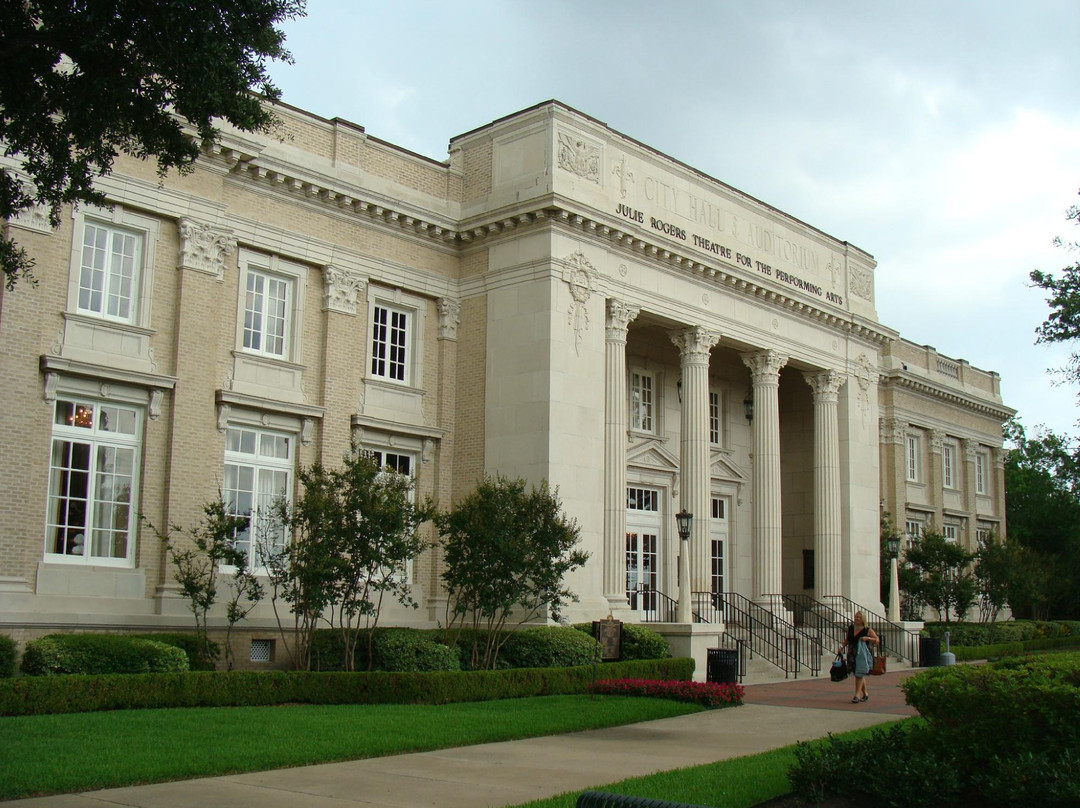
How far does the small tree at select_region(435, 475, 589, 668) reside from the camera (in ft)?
74.9

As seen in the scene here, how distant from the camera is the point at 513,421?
89.4 ft

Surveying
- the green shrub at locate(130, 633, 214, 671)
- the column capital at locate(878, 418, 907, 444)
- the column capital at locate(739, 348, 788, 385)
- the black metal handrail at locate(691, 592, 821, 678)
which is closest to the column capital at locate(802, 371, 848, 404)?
the column capital at locate(739, 348, 788, 385)

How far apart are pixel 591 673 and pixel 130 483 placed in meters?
9.75

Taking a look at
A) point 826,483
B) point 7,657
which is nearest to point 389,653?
point 7,657

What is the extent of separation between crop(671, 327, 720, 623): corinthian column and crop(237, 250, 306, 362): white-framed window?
10968 millimetres

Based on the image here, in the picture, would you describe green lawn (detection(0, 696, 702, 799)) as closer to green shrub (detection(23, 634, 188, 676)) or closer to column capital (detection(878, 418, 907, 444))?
green shrub (detection(23, 634, 188, 676))

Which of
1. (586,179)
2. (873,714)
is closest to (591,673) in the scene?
(873,714)

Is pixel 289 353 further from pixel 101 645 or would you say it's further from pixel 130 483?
pixel 101 645

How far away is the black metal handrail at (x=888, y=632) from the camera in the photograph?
33.8 metres

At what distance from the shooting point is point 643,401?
3359 centimetres

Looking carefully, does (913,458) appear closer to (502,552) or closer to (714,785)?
(502,552)

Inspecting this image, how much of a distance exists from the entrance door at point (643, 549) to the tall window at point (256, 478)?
34.1 feet

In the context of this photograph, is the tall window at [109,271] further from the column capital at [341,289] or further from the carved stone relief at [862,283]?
the carved stone relief at [862,283]

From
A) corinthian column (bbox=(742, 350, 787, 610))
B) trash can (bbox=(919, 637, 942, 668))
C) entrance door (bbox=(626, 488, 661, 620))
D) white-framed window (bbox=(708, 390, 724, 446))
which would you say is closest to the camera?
entrance door (bbox=(626, 488, 661, 620))
